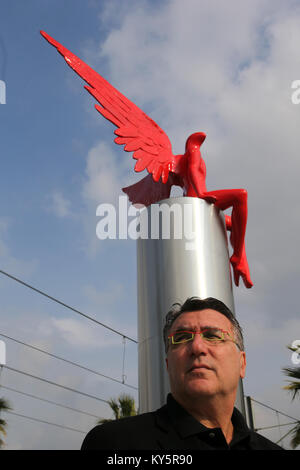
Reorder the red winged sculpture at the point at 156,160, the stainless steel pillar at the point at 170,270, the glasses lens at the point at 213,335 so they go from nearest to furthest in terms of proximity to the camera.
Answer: the glasses lens at the point at 213,335
the stainless steel pillar at the point at 170,270
the red winged sculpture at the point at 156,160

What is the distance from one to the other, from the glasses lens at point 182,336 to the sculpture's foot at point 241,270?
160 inches

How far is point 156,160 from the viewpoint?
6324 mm

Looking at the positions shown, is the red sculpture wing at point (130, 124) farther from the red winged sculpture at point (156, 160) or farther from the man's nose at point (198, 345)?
the man's nose at point (198, 345)

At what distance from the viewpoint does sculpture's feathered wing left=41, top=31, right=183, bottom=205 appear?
6.30 metres

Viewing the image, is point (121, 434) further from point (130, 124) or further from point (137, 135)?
point (130, 124)

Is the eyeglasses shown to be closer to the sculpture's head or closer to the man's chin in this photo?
the man's chin

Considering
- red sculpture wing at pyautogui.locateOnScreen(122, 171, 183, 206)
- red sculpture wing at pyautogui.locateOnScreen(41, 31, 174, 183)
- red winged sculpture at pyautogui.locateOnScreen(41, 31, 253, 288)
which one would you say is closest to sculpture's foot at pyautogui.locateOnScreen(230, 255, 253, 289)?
red winged sculpture at pyautogui.locateOnScreen(41, 31, 253, 288)

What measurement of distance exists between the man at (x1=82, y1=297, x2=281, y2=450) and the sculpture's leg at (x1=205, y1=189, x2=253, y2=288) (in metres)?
3.62

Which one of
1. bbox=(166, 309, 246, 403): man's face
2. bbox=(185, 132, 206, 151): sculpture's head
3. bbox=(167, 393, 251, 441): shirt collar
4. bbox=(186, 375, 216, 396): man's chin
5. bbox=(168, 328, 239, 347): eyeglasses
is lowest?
bbox=(167, 393, 251, 441): shirt collar

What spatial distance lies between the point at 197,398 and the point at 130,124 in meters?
5.24

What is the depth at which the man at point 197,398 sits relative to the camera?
1803 mm

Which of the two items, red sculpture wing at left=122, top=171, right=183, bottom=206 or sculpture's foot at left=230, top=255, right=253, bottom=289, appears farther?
red sculpture wing at left=122, top=171, right=183, bottom=206

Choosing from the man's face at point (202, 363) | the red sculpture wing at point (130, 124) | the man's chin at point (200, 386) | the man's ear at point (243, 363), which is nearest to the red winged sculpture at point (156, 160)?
the red sculpture wing at point (130, 124)

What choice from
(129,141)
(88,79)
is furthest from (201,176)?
(88,79)
